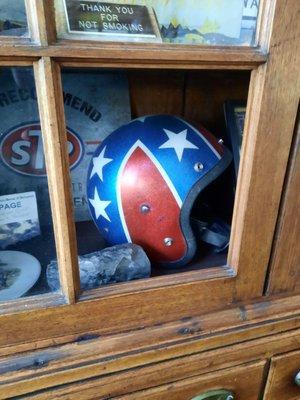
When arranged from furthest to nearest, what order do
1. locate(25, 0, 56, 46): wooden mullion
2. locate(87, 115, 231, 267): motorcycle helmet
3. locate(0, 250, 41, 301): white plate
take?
locate(87, 115, 231, 267): motorcycle helmet
locate(0, 250, 41, 301): white plate
locate(25, 0, 56, 46): wooden mullion

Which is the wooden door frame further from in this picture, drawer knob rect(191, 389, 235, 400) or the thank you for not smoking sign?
drawer knob rect(191, 389, 235, 400)

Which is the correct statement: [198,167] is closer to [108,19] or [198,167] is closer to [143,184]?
[143,184]

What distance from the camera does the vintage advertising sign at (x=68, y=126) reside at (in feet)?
1.78

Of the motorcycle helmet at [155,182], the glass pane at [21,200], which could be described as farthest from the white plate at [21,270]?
the motorcycle helmet at [155,182]

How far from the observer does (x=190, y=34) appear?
0.45 metres

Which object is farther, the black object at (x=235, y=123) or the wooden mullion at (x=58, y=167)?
the black object at (x=235, y=123)

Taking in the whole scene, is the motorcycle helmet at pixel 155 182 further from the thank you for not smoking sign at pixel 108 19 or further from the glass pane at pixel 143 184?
the thank you for not smoking sign at pixel 108 19

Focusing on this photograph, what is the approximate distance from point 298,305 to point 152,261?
0.26 meters

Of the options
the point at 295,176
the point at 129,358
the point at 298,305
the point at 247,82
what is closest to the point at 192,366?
the point at 129,358

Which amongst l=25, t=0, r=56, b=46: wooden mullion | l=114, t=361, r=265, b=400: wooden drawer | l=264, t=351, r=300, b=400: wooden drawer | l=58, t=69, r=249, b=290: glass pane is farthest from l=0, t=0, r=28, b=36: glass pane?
l=264, t=351, r=300, b=400: wooden drawer

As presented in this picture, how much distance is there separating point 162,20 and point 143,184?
26 cm

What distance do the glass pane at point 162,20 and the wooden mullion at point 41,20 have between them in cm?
1

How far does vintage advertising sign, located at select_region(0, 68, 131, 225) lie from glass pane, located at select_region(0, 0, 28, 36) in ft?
0.26

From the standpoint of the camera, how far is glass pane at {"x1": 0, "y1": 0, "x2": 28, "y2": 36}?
1.20ft
